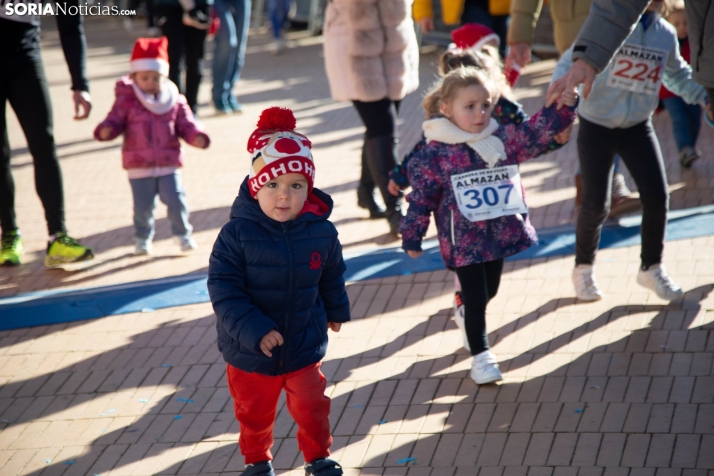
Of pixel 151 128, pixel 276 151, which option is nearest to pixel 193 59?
pixel 151 128

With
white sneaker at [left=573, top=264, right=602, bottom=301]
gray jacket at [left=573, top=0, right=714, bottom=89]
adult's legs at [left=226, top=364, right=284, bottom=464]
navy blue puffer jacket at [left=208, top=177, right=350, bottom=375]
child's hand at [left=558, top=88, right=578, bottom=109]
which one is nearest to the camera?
navy blue puffer jacket at [left=208, top=177, right=350, bottom=375]

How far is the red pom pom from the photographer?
3.19m

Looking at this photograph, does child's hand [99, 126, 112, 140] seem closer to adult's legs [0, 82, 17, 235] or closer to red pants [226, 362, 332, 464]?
adult's legs [0, 82, 17, 235]

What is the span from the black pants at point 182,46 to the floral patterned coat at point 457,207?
623cm

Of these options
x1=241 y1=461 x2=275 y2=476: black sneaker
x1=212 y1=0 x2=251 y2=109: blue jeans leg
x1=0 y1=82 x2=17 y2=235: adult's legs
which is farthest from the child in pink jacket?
x1=212 y1=0 x2=251 y2=109: blue jeans leg

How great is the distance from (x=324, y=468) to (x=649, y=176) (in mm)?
2318

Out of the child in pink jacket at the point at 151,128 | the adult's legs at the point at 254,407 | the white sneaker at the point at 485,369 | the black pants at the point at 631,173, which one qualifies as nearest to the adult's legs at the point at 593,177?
the black pants at the point at 631,173

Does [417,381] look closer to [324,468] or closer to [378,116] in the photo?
[324,468]

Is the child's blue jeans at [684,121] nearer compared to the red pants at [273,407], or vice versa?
the red pants at [273,407]

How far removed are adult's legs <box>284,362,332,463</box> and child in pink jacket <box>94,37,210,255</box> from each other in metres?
2.89

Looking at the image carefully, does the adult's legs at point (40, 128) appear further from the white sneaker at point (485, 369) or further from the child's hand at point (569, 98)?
the child's hand at point (569, 98)

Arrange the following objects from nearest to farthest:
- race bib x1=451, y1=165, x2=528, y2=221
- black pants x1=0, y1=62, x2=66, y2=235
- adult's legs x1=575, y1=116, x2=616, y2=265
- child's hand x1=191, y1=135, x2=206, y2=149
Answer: race bib x1=451, y1=165, x2=528, y2=221 → adult's legs x1=575, y1=116, x2=616, y2=265 → black pants x1=0, y1=62, x2=66, y2=235 → child's hand x1=191, y1=135, x2=206, y2=149

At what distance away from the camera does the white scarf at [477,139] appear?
3996 mm

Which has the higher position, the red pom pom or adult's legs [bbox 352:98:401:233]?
the red pom pom
